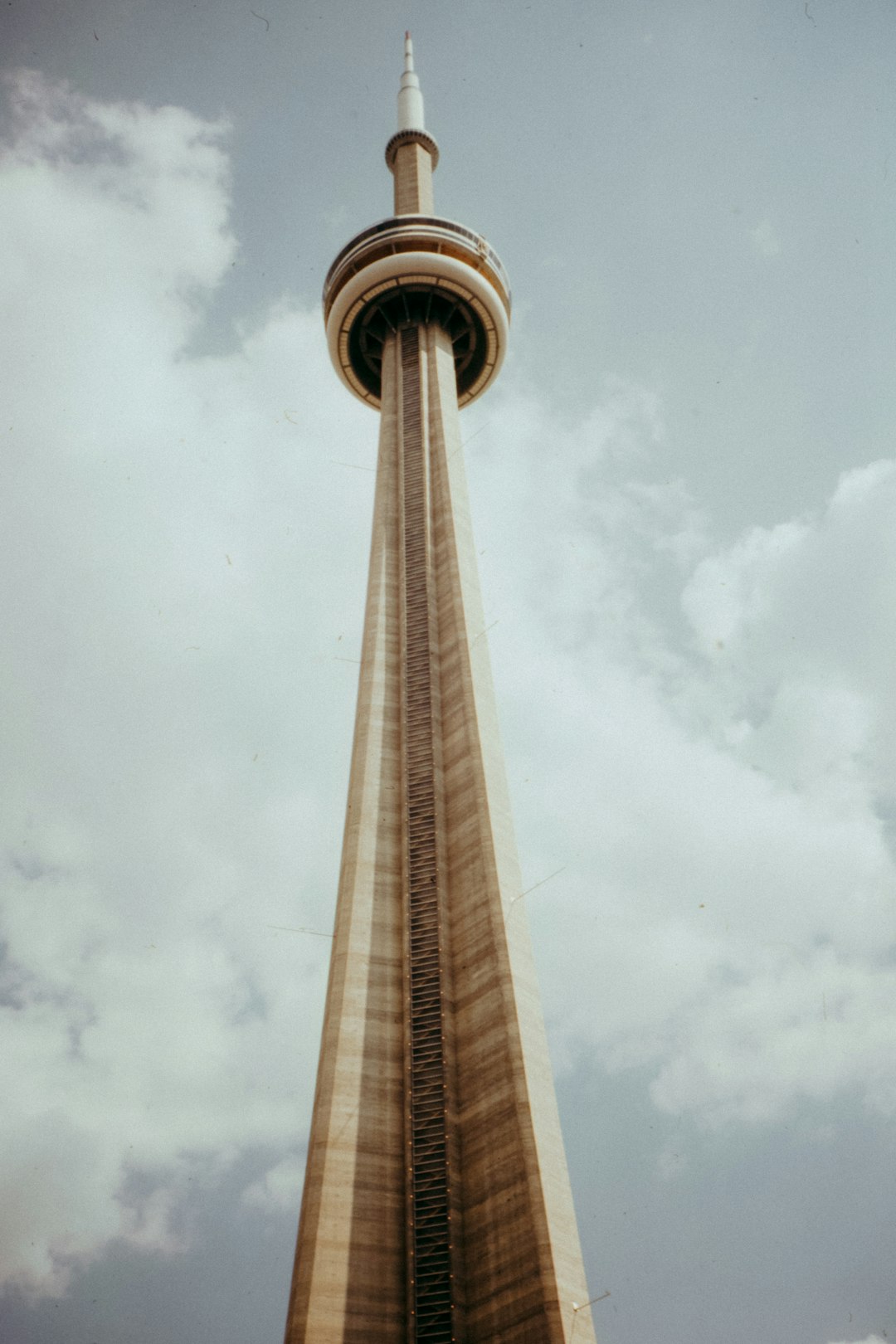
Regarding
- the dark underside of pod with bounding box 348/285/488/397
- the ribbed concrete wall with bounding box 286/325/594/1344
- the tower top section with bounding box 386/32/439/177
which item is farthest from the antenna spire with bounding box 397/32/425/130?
the ribbed concrete wall with bounding box 286/325/594/1344

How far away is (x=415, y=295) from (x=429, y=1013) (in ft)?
89.1

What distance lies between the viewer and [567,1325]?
19.0m

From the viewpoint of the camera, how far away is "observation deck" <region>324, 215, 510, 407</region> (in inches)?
1604

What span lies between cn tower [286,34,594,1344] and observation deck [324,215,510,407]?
3.72 metres

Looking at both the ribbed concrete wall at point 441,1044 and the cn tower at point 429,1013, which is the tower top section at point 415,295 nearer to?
the cn tower at point 429,1013

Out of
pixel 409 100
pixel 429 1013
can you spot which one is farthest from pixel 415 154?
pixel 429 1013

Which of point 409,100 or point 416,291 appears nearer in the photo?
point 416,291

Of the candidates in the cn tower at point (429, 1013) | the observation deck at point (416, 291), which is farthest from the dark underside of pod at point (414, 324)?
the cn tower at point (429, 1013)

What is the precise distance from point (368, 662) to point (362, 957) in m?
9.42

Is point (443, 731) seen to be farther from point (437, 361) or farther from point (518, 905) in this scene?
point (437, 361)

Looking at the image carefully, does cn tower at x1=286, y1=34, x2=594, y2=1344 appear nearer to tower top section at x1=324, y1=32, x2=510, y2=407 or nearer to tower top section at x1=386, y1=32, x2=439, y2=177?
tower top section at x1=324, y1=32, x2=510, y2=407

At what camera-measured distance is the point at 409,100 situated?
50.0 m

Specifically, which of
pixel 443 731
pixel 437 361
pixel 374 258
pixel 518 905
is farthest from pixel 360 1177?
pixel 374 258

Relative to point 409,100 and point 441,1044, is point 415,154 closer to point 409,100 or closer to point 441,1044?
point 409,100
